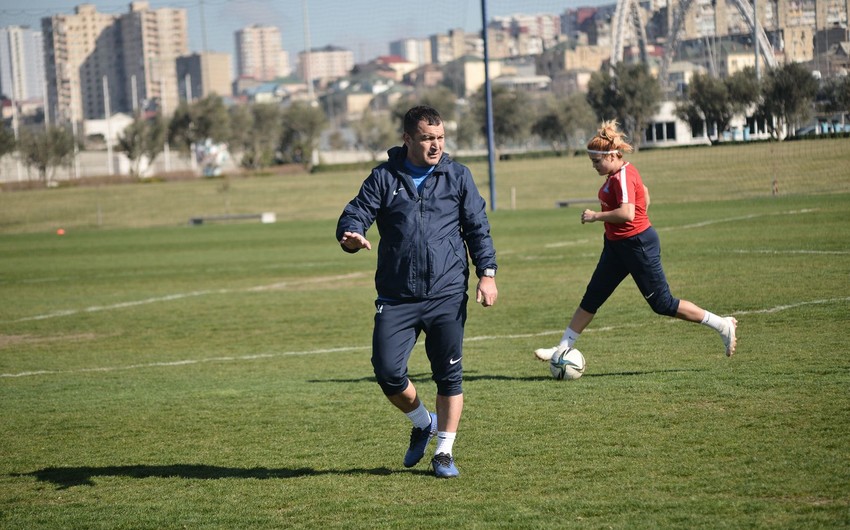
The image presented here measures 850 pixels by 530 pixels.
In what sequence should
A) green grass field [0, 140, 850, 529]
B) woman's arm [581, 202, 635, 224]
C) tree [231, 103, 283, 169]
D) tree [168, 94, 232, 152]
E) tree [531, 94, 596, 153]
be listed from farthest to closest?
tree [231, 103, 283, 169] < tree [168, 94, 232, 152] < tree [531, 94, 596, 153] < woman's arm [581, 202, 635, 224] < green grass field [0, 140, 850, 529]

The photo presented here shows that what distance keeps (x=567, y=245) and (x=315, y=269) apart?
6.19 m

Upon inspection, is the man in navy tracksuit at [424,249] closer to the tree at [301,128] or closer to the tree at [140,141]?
the tree at [140,141]

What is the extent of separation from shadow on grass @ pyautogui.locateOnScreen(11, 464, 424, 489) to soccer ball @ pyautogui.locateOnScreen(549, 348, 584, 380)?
309cm

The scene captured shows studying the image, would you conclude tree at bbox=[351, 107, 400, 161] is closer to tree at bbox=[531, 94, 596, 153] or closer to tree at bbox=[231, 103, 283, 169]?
tree at bbox=[231, 103, 283, 169]

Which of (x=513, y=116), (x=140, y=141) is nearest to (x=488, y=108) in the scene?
(x=513, y=116)

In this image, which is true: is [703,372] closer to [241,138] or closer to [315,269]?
[315,269]

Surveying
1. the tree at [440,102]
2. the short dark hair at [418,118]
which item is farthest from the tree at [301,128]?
the short dark hair at [418,118]

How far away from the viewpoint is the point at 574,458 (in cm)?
693

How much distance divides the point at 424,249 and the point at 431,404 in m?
2.99

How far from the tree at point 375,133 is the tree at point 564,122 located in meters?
54.2

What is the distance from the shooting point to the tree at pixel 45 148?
99.8 metres

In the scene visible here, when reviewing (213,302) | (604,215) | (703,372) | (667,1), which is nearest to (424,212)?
(604,215)

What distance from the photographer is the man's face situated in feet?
21.5

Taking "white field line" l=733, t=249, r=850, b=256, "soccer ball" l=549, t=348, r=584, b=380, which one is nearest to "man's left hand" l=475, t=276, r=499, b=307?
"soccer ball" l=549, t=348, r=584, b=380
